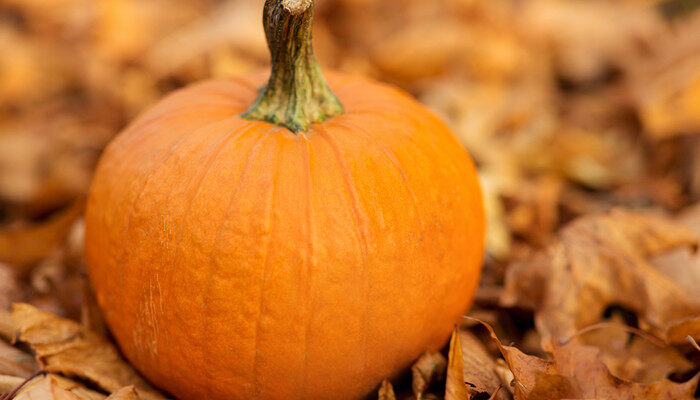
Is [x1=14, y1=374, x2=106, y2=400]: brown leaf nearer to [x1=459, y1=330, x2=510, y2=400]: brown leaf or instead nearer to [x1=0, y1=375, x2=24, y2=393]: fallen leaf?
[x1=0, y1=375, x2=24, y2=393]: fallen leaf

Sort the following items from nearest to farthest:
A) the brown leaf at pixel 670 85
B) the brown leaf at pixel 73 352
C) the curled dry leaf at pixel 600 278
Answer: the brown leaf at pixel 73 352, the curled dry leaf at pixel 600 278, the brown leaf at pixel 670 85

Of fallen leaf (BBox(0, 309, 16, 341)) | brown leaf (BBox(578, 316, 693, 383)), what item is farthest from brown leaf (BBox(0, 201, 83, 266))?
brown leaf (BBox(578, 316, 693, 383))

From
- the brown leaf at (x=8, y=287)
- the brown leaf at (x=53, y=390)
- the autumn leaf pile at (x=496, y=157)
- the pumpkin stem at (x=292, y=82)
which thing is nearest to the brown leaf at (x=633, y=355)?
the autumn leaf pile at (x=496, y=157)

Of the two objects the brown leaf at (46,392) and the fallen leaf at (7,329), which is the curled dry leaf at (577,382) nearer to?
the brown leaf at (46,392)

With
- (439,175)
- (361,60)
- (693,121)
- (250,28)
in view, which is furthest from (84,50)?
(693,121)

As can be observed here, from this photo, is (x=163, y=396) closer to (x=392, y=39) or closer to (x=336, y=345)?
(x=336, y=345)
